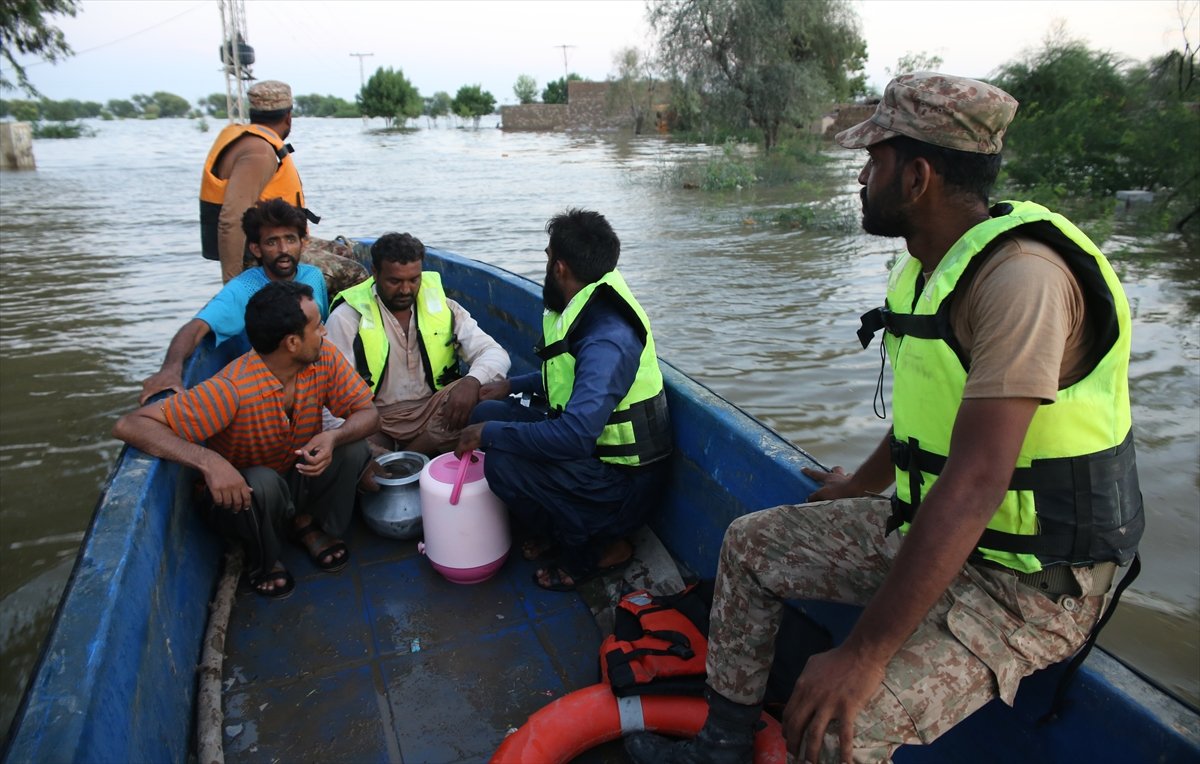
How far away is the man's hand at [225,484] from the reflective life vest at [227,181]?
1.97 metres

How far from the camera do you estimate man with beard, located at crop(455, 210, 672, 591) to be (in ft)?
8.33

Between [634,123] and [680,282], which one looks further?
[634,123]

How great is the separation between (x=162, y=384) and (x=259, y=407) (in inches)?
16.6

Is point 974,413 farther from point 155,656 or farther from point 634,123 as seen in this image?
point 634,123

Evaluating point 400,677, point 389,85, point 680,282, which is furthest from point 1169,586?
point 389,85

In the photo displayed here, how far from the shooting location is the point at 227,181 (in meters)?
4.20

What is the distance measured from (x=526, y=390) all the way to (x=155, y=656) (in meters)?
1.90

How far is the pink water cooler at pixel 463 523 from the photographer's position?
106 inches

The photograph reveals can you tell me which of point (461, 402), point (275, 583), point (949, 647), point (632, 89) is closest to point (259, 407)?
point (275, 583)

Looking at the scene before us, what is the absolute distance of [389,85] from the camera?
203 ft

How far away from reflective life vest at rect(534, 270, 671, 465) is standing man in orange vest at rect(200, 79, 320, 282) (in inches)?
82.0

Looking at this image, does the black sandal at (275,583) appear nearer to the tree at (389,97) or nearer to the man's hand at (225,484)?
the man's hand at (225,484)

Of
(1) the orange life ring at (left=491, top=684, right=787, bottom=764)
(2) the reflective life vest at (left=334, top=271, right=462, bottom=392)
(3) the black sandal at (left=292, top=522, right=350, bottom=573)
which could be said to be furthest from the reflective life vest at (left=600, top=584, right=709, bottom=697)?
(2) the reflective life vest at (left=334, top=271, right=462, bottom=392)

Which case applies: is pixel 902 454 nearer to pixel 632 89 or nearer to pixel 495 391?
pixel 495 391
